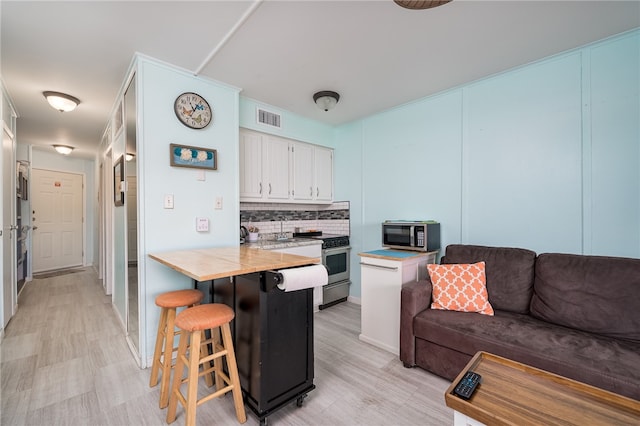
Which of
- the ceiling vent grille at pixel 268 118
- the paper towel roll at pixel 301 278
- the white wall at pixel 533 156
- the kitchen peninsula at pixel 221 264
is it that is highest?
the ceiling vent grille at pixel 268 118

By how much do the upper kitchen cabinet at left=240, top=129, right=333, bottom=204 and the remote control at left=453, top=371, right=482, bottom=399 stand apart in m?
2.71

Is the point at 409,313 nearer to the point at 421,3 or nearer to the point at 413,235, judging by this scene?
the point at 413,235

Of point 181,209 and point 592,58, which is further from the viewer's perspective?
point 181,209

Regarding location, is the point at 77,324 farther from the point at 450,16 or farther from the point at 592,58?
the point at 592,58

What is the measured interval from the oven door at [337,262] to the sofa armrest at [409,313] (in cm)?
143

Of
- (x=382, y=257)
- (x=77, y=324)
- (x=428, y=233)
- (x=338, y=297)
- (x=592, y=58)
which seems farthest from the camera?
(x=338, y=297)

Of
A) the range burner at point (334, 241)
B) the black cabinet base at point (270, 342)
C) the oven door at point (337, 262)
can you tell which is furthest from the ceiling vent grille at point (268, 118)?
the black cabinet base at point (270, 342)

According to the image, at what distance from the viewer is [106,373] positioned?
219 centimetres

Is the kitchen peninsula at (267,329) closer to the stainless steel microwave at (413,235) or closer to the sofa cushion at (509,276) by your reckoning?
the stainless steel microwave at (413,235)

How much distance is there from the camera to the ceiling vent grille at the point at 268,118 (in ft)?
10.9

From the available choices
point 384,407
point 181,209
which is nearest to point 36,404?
point 181,209

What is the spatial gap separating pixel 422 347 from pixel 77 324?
147 inches

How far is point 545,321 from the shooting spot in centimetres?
205

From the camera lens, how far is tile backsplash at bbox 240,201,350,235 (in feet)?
12.3
